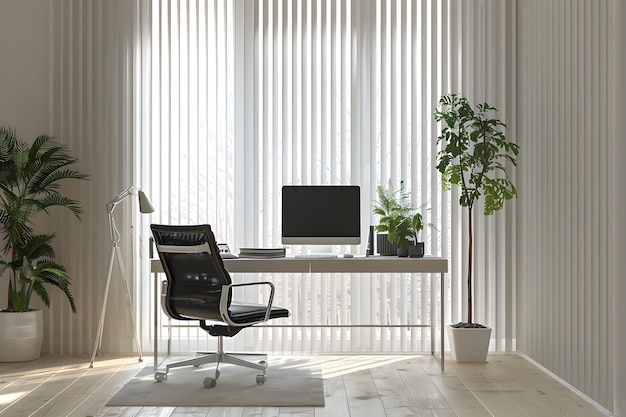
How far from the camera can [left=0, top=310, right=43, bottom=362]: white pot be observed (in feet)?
18.5

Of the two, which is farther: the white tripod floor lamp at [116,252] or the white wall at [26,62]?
the white wall at [26,62]

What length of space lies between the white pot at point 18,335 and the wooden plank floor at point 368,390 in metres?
0.08

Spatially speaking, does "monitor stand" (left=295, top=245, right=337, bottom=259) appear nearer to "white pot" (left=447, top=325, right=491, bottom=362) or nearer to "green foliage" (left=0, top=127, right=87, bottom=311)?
"white pot" (left=447, top=325, right=491, bottom=362)

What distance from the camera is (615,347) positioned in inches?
163

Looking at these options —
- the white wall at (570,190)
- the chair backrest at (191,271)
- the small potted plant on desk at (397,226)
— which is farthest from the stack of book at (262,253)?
the white wall at (570,190)

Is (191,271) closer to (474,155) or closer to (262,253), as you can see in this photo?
(262,253)

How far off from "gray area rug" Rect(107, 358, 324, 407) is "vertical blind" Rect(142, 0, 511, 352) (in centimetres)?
78

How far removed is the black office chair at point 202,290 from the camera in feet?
15.8

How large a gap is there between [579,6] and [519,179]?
1.66 m

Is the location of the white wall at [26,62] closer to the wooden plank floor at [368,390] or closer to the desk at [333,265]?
the desk at [333,265]

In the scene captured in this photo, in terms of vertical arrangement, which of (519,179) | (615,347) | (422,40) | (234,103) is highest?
(422,40)

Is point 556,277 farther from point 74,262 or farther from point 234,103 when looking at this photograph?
point 74,262

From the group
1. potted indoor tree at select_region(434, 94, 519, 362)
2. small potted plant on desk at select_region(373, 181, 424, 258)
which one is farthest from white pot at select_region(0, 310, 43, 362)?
potted indoor tree at select_region(434, 94, 519, 362)

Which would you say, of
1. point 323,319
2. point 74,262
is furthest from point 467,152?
point 74,262
